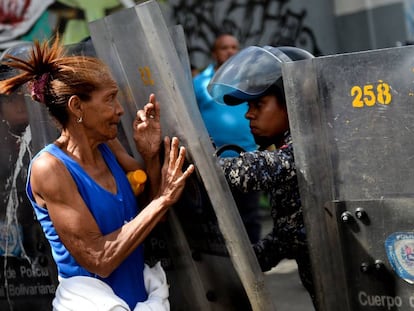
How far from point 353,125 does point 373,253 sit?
43cm

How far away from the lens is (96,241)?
2.61 m

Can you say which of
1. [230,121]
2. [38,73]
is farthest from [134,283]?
[230,121]

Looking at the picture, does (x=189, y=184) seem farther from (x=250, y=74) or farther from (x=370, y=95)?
(x=370, y=95)

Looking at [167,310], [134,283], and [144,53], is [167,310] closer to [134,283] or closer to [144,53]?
[134,283]

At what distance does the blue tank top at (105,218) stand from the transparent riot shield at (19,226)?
1.81 feet

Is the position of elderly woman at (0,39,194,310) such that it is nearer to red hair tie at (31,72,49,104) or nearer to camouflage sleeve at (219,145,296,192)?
red hair tie at (31,72,49,104)

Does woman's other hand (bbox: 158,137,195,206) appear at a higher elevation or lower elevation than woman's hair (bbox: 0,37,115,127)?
lower

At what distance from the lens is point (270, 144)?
302 centimetres

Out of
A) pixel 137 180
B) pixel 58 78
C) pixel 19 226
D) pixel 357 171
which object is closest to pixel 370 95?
pixel 357 171

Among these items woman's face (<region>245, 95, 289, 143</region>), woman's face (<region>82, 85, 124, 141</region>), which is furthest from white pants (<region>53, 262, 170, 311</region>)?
woman's face (<region>245, 95, 289, 143</region>)

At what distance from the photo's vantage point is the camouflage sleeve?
110 inches

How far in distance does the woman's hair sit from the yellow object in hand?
32cm

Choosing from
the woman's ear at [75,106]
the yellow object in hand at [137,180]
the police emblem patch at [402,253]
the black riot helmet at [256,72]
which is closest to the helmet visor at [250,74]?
the black riot helmet at [256,72]

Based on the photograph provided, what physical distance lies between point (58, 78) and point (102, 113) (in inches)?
7.4
